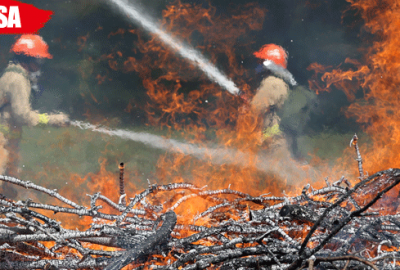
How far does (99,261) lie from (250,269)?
3.34 feet

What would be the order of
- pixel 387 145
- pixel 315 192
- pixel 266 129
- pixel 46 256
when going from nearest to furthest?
pixel 46 256, pixel 315 192, pixel 387 145, pixel 266 129

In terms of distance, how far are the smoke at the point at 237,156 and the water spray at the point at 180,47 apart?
1.91 meters

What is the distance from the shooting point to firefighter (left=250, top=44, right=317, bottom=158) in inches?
308

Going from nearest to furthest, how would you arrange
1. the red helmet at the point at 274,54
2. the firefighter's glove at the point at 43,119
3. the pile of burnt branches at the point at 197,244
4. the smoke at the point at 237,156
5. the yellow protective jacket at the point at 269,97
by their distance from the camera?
the pile of burnt branches at the point at 197,244 → the firefighter's glove at the point at 43,119 → the smoke at the point at 237,156 → the red helmet at the point at 274,54 → the yellow protective jacket at the point at 269,97

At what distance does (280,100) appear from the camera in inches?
314

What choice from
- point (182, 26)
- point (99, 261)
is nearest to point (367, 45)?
point (182, 26)

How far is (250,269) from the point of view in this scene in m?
1.65

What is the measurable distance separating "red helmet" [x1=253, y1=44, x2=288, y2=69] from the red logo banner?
5930 millimetres

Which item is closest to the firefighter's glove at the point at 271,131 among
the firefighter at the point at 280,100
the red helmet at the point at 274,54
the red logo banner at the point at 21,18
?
the firefighter at the point at 280,100

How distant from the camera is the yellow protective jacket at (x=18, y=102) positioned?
6.98 metres

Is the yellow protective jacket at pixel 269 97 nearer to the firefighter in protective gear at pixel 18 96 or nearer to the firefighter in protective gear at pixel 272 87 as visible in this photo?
the firefighter in protective gear at pixel 272 87

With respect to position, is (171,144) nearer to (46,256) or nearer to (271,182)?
(271,182)

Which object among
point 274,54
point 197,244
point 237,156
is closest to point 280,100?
point 274,54

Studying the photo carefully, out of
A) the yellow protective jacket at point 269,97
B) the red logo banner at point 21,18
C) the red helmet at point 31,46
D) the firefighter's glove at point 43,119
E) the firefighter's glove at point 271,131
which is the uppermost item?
the red logo banner at point 21,18
